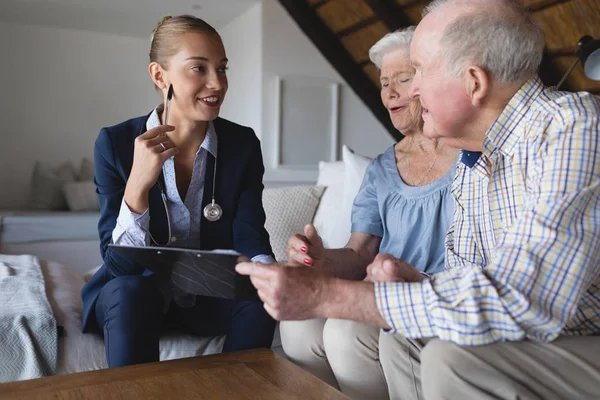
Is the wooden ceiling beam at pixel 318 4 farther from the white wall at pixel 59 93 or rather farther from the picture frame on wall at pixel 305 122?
the white wall at pixel 59 93

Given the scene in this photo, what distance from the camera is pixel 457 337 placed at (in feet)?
3.02

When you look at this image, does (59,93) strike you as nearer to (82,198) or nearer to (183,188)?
(82,198)

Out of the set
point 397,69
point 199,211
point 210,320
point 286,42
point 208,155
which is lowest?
point 210,320

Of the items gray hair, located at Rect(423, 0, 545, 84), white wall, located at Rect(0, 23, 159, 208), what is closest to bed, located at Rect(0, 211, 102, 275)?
white wall, located at Rect(0, 23, 159, 208)

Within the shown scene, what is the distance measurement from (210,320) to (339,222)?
898mm

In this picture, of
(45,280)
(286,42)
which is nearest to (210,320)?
(45,280)

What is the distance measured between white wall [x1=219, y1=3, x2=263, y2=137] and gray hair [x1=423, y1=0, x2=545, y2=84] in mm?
4383

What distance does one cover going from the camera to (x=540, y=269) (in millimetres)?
910

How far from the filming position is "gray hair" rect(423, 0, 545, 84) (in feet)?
3.54

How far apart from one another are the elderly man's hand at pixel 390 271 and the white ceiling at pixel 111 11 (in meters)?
4.45

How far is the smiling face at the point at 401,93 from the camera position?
1778 millimetres

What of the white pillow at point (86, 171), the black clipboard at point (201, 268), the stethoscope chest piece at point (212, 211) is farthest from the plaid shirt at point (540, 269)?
the white pillow at point (86, 171)

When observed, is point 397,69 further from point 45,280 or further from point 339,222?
point 45,280

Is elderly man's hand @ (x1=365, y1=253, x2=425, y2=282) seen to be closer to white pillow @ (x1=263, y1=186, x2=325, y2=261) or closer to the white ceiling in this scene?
white pillow @ (x1=263, y1=186, x2=325, y2=261)
